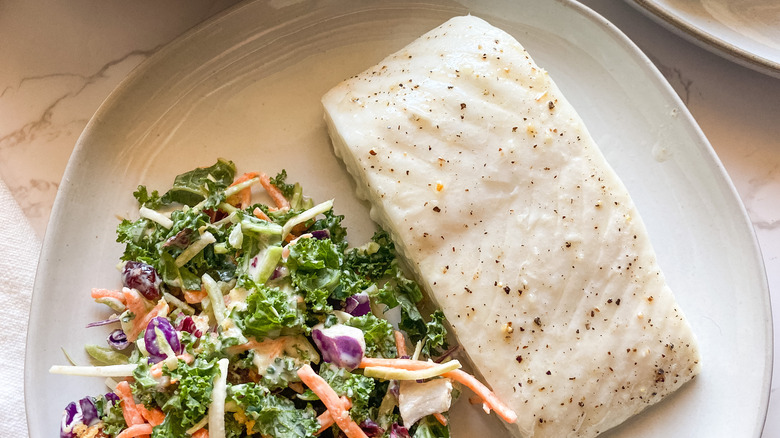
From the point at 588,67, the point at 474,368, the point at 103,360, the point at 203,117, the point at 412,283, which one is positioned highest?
the point at 203,117

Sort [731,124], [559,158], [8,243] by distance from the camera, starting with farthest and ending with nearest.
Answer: [731,124] < [8,243] < [559,158]

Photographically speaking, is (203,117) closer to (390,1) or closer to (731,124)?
(390,1)

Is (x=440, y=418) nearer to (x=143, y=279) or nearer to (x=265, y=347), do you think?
(x=265, y=347)

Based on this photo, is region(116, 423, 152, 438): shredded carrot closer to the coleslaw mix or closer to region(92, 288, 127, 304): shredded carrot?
the coleslaw mix

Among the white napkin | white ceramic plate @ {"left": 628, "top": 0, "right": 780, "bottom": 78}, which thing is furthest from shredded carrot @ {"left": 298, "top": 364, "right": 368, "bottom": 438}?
white ceramic plate @ {"left": 628, "top": 0, "right": 780, "bottom": 78}

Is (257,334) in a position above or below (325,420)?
above

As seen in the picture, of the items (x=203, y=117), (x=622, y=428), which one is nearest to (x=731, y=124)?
(x=622, y=428)

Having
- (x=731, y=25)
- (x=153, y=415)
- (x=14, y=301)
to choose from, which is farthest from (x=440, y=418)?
(x=731, y=25)
